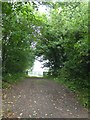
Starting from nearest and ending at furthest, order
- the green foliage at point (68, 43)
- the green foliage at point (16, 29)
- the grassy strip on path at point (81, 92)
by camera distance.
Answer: the green foliage at point (16, 29) → the grassy strip on path at point (81, 92) → the green foliage at point (68, 43)

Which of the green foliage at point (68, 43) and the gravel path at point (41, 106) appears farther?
the green foliage at point (68, 43)

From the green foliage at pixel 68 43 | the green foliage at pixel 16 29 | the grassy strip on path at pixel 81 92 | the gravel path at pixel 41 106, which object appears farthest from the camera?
the green foliage at pixel 68 43

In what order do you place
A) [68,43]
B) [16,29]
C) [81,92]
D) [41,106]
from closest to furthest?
[41,106]
[16,29]
[81,92]
[68,43]

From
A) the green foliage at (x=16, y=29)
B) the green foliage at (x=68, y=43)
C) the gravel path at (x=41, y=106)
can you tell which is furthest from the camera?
the green foliage at (x=68, y=43)

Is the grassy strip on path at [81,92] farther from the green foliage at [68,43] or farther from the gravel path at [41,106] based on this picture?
the gravel path at [41,106]

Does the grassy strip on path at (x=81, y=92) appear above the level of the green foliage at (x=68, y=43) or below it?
below

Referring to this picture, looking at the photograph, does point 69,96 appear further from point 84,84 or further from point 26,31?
point 26,31

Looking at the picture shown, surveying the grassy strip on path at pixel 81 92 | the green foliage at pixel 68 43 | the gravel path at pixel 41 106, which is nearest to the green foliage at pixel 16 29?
the green foliage at pixel 68 43

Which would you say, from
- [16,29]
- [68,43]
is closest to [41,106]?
[16,29]

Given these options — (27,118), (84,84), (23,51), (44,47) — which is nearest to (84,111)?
(27,118)

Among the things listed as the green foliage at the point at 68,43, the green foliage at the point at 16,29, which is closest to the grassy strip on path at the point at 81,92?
the green foliage at the point at 68,43

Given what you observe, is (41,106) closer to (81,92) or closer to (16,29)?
(81,92)

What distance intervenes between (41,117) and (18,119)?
0.81m

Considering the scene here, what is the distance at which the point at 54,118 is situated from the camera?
8188 mm
